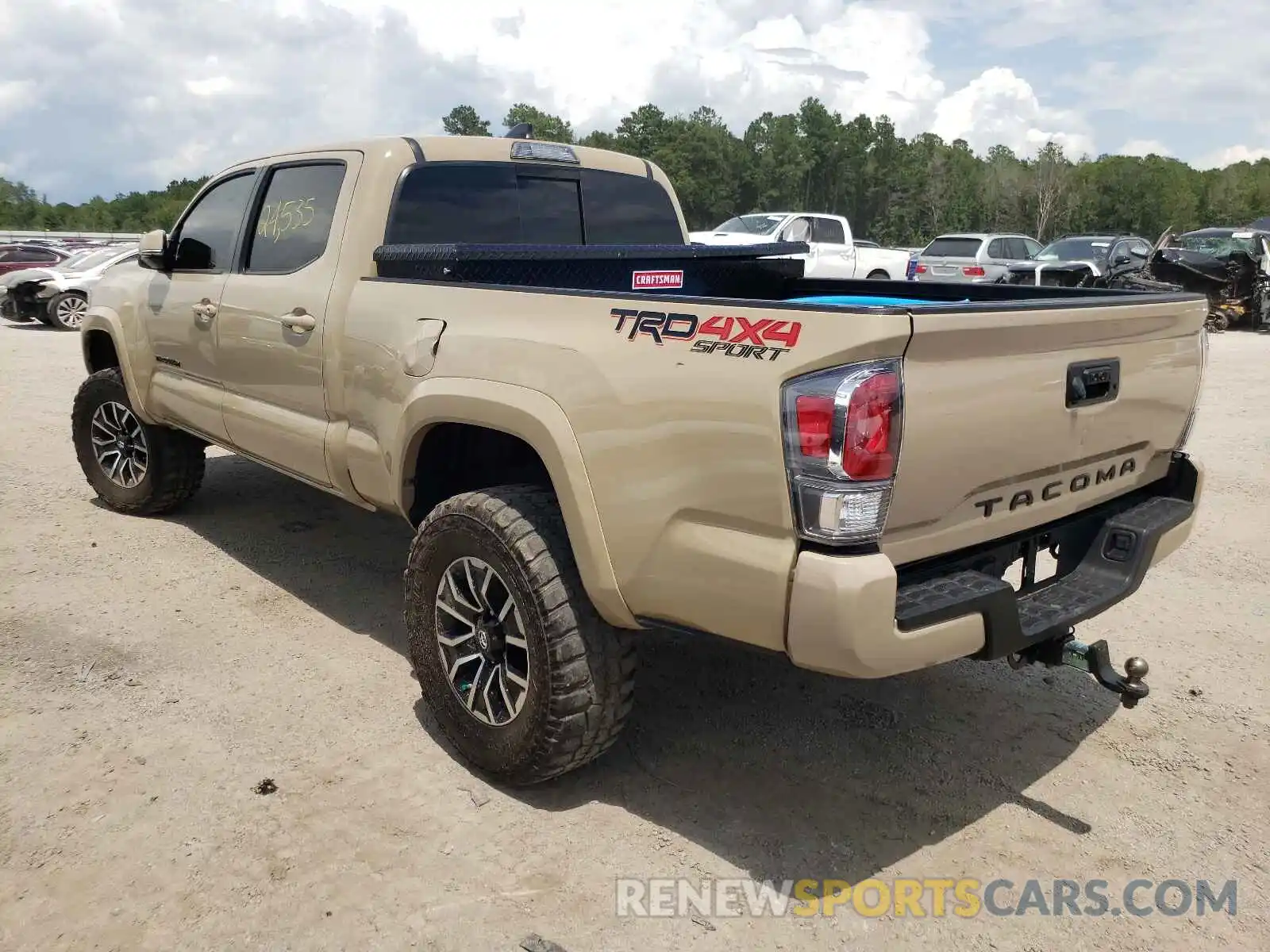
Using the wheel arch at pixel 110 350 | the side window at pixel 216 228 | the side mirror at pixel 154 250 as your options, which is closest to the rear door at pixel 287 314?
the side window at pixel 216 228

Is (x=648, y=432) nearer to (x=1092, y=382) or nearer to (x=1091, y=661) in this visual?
(x=1092, y=382)

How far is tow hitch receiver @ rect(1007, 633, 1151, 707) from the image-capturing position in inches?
108

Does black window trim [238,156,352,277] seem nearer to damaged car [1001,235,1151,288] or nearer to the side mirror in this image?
the side mirror

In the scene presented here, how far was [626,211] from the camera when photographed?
4582 mm

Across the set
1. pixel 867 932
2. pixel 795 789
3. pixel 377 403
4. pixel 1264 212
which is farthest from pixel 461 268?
pixel 1264 212

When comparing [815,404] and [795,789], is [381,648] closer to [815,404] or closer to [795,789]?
[795,789]

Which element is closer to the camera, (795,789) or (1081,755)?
(795,789)

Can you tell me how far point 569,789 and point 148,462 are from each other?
3.63 meters

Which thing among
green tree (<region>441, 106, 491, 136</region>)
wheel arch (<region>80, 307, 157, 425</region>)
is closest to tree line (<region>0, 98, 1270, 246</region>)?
green tree (<region>441, 106, 491, 136</region>)

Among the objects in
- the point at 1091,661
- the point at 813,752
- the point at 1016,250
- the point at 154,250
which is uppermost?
the point at 154,250

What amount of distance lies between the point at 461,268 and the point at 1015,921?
266cm

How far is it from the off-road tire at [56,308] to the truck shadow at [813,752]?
16.1 m

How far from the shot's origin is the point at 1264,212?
247ft

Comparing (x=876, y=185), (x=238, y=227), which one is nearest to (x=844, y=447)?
(x=238, y=227)
